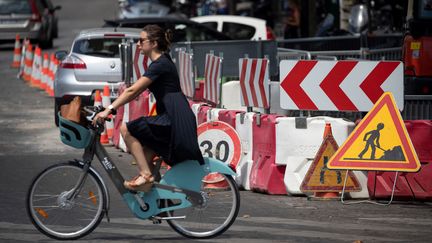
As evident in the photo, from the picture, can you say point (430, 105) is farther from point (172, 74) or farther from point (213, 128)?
point (172, 74)

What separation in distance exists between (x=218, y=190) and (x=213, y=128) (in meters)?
3.35

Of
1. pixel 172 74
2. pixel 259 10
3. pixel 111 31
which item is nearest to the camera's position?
pixel 172 74

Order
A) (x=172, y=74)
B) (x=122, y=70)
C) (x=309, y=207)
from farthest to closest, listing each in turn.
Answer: (x=122, y=70)
(x=309, y=207)
(x=172, y=74)

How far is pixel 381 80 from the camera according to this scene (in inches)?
525

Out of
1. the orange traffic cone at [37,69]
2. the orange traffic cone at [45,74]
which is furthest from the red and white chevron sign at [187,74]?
the orange traffic cone at [37,69]

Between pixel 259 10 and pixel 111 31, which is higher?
pixel 111 31

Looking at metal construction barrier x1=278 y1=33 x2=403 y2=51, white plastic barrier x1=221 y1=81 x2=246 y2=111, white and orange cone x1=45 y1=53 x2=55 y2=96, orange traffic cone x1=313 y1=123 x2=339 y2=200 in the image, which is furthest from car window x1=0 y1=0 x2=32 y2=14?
orange traffic cone x1=313 y1=123 x2=339 y2=200

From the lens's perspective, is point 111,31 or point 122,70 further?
point 111,31

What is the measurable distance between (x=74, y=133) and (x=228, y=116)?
4.21 meters

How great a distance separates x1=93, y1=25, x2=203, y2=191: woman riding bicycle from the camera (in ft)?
33.7

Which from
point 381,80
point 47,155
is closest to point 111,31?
point 47,155

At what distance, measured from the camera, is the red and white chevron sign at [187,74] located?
664 inches

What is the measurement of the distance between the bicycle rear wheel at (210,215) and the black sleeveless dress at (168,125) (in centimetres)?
33

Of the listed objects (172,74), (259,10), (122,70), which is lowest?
(259,10)
